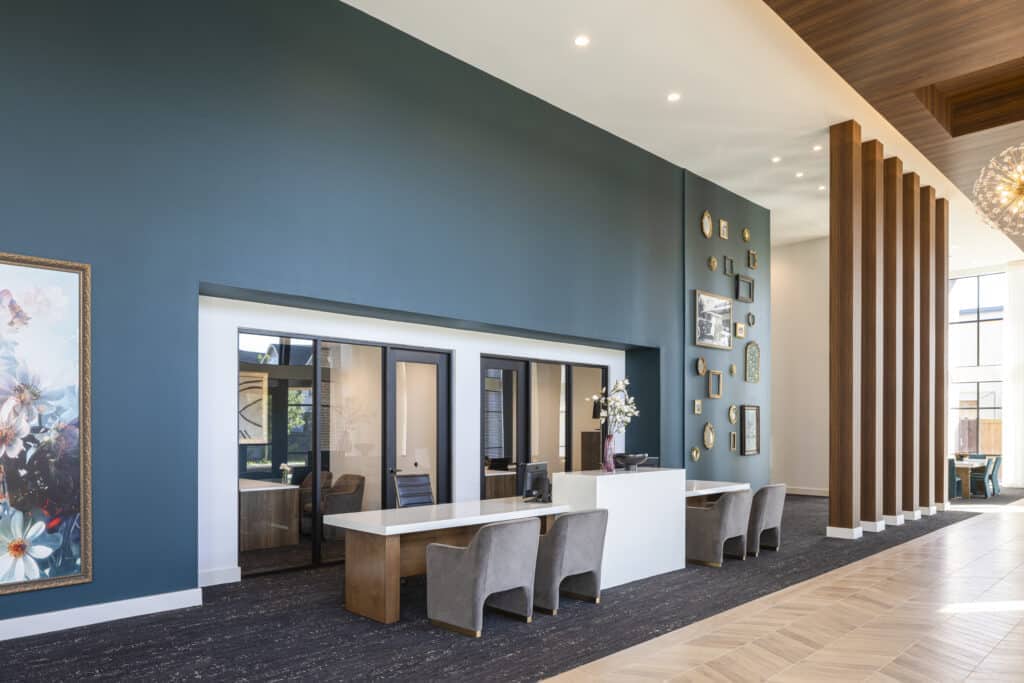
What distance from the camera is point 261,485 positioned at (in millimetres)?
6750

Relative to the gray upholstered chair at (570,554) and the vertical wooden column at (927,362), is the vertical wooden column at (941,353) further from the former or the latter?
the gray upholstered chair at (570,554)

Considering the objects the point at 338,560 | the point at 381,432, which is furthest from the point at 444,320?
the point at 338,560

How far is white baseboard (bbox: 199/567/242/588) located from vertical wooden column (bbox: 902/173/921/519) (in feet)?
30.1

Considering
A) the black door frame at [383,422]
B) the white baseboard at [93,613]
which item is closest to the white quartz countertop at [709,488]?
the black door frame at [383,422]

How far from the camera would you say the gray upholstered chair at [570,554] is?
539 centimetres

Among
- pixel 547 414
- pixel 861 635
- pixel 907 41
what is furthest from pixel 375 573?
pixel 907 41

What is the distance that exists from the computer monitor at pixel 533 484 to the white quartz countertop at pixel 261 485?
210 cm

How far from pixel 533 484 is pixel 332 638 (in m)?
2.21

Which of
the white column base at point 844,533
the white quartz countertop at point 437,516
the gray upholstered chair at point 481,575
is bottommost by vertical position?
the white column base at point 844,533

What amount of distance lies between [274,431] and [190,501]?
1.31 m

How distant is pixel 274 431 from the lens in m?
6.84

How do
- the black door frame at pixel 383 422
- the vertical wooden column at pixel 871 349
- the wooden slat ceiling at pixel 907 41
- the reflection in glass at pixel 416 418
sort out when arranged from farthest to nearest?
the vertical wooden column at pixel 871 349 < the reflection in glass at pixel 416 418 < the black door frame at pixel 383 422 < the wooden slat ceiling at pixel 907 41

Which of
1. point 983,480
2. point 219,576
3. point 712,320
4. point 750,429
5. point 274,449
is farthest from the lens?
point 983,480

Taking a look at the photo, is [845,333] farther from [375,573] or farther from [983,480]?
[983,480]
